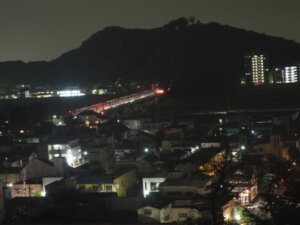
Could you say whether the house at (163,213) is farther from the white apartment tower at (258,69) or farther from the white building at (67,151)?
the white apartment tower at (258,69)

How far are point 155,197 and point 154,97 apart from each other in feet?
61.0

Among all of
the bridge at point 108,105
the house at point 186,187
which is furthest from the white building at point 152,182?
the bridge at point 108,105

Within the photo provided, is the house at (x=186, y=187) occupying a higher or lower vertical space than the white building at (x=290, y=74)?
lower

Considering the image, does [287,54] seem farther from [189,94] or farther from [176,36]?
[189,94]

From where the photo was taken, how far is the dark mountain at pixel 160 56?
34781mm

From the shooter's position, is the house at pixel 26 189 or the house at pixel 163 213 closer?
the house at pixel 163 213

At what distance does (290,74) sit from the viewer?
3186cm

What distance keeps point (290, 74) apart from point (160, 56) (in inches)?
496

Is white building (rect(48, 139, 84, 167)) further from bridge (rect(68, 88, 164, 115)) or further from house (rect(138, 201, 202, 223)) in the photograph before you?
bridge (rect(68, 88, 164, 115))

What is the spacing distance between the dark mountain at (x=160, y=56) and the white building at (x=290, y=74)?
3110mm

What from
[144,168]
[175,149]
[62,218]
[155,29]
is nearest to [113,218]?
[62,218]

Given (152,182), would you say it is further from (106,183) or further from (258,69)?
(258,69)

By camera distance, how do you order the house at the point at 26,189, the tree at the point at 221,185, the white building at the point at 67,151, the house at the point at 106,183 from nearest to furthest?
the tree at the point at 221,185 < the house at the point at 106,183 < the house at the point at 26,189 < the white building at the point at 67,151

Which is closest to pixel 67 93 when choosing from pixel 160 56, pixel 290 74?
pixel 160 56
